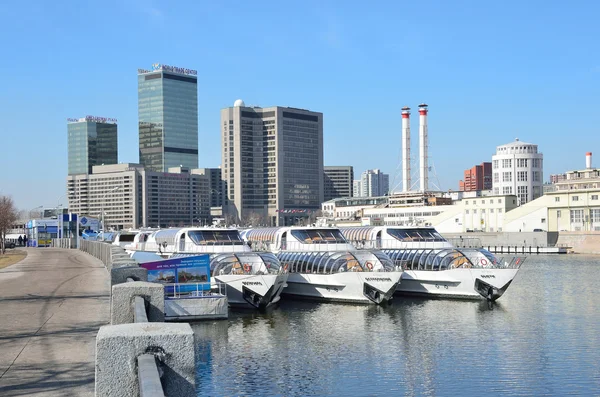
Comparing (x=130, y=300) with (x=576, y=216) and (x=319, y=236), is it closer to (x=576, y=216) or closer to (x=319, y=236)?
(x=319, y=236)

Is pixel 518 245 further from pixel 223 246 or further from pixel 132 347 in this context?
pixel 132 347

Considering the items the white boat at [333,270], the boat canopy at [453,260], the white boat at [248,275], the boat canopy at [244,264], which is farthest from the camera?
the boat canopy at [453,260]

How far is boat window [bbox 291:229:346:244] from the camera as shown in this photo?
190 feet

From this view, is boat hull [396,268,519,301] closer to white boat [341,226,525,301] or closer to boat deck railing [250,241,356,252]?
white boat [341,226,525,301]

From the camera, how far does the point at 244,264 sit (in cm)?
4734

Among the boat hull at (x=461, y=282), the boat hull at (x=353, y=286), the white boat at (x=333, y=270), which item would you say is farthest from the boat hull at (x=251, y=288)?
the boat hull at (x=461, y=282)

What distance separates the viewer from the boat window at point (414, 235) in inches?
2479

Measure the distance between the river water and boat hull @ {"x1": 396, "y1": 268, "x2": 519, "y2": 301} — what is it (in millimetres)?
1192

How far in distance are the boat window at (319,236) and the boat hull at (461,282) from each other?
6448mm

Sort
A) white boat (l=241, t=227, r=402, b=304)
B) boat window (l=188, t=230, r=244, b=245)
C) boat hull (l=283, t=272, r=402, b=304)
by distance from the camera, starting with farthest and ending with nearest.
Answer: boat window (l=188, t=230, r=244, b=245)
white boat (l=241, t=227, r=402, b=304)
boat hull (l=283, t=272, r=402, b=304)

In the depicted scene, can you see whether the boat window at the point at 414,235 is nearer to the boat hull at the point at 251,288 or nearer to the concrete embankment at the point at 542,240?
the boat hull at the point at 251,288

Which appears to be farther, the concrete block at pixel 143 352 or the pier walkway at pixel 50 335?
the pier walkway at pixel 50 335

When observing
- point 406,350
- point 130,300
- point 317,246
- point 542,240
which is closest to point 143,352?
point 130,300

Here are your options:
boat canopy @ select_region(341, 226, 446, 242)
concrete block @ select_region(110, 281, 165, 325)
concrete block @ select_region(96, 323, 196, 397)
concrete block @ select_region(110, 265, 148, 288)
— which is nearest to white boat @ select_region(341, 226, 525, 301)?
boat canopy @ select_region(341, 226, 446, 242)
